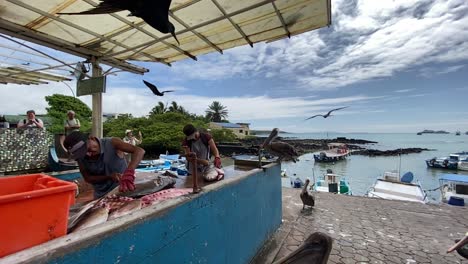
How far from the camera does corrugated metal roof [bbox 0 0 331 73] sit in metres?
2.82

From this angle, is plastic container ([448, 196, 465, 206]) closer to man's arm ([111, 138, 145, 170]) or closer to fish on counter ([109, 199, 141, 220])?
man's arm ([111, 138, 145, 170])

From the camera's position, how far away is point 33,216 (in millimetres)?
987

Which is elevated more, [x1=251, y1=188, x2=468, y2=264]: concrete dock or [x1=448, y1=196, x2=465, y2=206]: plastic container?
[x1=251, y1=188, x2=468, y2=264]: concrete dock

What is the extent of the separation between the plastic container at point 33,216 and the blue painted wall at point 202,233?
0.17 meters

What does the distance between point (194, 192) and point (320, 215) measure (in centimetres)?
456

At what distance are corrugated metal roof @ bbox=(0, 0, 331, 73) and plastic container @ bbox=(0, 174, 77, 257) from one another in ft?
7.81

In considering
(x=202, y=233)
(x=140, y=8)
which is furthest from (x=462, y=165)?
(x=140, y=8)

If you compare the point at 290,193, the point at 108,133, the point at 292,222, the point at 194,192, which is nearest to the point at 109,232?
the point at 194,192

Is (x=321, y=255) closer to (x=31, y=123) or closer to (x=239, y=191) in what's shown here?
(x=239, y=191)

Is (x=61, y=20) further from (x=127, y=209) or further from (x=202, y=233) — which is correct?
(x=202, y=233)

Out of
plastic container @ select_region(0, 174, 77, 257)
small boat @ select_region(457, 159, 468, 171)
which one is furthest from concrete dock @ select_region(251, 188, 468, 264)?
small boat @ select_region(457, 159, 468, 171)

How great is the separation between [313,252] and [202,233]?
87 cm

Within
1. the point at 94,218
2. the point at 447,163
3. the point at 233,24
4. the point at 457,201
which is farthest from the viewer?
the point at 447,163

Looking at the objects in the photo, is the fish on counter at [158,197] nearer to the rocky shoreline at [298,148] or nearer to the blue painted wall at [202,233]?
the blue painted wall at [202,233]
